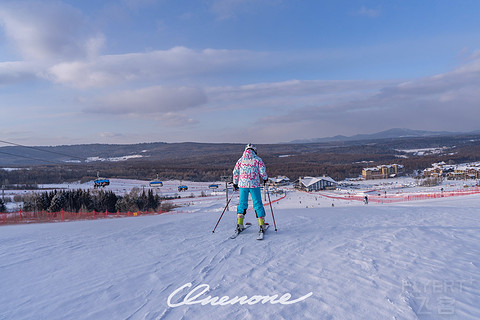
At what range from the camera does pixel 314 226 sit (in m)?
7.52

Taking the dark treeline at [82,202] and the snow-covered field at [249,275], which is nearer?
the snow-covered field at [249,275]

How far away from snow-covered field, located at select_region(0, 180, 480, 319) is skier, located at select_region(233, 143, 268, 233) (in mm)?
530

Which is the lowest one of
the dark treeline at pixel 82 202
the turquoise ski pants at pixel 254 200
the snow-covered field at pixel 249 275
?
the dark treeline at pixel 82 202

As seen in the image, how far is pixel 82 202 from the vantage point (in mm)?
28641

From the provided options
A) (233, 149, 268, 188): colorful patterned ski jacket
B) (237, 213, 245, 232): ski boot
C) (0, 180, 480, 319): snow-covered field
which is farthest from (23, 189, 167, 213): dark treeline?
(233, 149, 268, 188): colorful patterned ski jacket

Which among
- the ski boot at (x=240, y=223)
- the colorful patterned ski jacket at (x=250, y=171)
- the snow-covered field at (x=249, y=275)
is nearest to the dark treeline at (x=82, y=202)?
the snow-covered field at (x=249, y=275)

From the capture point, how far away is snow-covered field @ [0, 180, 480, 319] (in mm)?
3139

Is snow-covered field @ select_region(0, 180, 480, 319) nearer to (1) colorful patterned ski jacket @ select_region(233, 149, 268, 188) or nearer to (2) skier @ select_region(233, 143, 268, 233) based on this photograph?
(2) skier @ select_region(233, 143, 268, 233)

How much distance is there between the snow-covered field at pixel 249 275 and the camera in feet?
10.3

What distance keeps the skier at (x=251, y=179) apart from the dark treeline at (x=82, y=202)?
25.0 meters

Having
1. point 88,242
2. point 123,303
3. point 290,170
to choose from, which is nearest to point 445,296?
point 123,303

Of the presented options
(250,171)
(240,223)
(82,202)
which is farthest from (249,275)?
(82,202)

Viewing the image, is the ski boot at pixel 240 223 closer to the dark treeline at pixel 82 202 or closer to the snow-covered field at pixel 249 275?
the snow-covered field at pixel 249 275

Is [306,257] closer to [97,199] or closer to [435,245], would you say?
[435,245]
